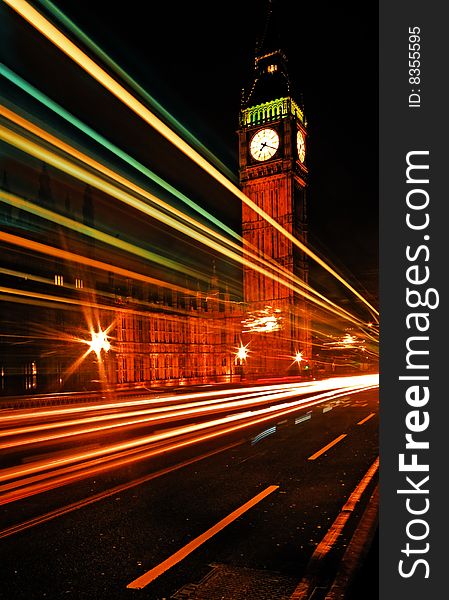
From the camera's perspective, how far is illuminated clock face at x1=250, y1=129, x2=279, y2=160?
76562 mm

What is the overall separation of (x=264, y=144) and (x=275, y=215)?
12.1 meters

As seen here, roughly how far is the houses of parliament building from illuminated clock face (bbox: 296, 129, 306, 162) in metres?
0.26

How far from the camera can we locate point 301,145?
80500 millimetres

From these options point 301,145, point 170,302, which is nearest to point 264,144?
point 301,145

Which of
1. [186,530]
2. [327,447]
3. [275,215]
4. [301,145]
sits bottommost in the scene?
[327,447]

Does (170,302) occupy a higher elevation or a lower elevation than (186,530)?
higher

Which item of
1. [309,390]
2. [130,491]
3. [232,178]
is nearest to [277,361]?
[232,178]

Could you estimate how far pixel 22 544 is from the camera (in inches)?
224

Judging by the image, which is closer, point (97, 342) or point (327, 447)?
point (327, 447)

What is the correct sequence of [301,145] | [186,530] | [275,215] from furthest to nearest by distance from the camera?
1. [301,145]
2. [275,215]
3. [186,530]

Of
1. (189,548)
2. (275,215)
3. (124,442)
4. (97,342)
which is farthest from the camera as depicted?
(275,215)

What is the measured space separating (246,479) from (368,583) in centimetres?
435

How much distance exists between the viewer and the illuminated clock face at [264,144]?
7656cm

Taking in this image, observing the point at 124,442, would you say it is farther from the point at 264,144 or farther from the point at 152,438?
the point at 264,144
